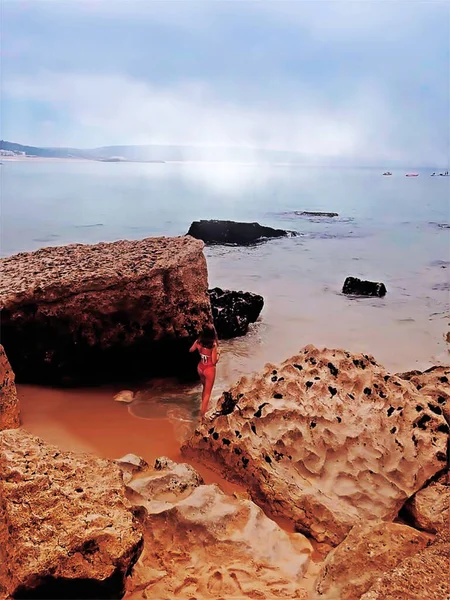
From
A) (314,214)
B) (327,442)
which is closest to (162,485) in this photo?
(327,442)

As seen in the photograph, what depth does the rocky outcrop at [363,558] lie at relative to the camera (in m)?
2.03

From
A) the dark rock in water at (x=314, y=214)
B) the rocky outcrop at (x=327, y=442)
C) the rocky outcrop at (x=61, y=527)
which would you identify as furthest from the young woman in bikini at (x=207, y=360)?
the dark rock in water at (x=314, y=214)

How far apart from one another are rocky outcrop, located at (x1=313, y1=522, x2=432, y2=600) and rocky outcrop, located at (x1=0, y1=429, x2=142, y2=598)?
74cm

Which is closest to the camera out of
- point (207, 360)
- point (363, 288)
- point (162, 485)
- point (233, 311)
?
point (162, 485)

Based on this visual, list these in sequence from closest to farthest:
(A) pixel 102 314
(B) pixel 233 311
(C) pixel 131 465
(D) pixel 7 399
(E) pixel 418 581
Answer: (E) pixel 418 581 < (C) pixel 131 465 < (D) pixel 7 399 < (A) pixel 102 314 < (B) pixel 233 311

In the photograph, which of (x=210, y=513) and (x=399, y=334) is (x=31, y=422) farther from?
(x=399, y=334)

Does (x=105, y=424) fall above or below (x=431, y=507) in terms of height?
below

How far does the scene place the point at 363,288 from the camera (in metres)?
9.12

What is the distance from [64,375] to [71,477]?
238 cm

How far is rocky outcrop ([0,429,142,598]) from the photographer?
165cm

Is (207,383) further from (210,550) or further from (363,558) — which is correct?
(363,558)

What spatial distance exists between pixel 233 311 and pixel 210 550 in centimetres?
422

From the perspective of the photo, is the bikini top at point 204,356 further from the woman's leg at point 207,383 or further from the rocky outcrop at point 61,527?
the rocky outcrop at point 61,527

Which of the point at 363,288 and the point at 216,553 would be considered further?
the point at 363,288
